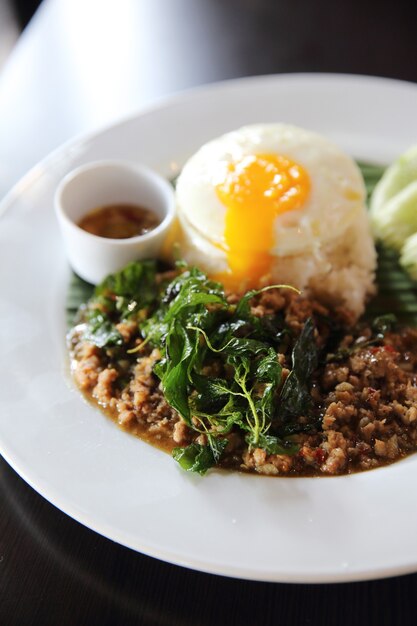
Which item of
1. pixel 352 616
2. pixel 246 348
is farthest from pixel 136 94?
pixel 352 616

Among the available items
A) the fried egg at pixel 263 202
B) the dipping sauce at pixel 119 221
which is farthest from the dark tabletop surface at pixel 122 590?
the fried egg at pixel 263 202

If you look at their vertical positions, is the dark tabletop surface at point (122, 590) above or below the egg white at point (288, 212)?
below

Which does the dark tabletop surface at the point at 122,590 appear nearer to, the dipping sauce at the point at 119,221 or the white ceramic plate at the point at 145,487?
the white ceramic plate at the point at 145,487

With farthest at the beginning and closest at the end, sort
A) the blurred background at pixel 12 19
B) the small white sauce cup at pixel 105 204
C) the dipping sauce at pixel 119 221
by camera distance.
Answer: the blurred background at pixel 12 19, the dipping sauce at pixel 119 221, the small white sauce cup at pixel 105 204

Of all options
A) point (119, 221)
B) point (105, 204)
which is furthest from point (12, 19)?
point (119, 221)

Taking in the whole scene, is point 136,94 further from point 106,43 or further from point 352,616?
point 352,616

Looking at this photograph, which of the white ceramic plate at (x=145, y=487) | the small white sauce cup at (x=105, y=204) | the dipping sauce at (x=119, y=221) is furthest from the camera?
the dipping sauce at (x=119, y=221)

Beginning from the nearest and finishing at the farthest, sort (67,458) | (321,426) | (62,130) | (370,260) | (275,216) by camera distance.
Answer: (67,458) → (321,426) → (275,216) → (370,260) → (62,130)
